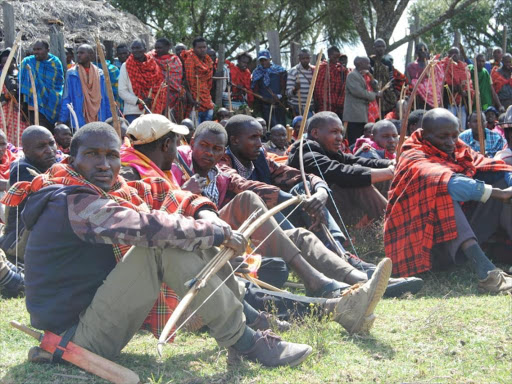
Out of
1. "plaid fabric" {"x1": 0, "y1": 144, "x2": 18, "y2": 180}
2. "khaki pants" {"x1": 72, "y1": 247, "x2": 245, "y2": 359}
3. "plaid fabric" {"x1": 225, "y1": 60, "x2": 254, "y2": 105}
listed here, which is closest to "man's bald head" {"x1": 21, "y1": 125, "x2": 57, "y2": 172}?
"plaid fabric" {"x1": 0, "y1": 144, "x2": 18, "y2": 180}

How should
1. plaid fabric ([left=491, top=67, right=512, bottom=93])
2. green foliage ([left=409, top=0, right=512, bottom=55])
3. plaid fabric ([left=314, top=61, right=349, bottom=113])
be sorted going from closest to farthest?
plaid fabric ([left=314, top=61, right=349, bottom=113]) < plaid fabric ([left=491, top=67, right=512, bottom=93]) < green foliage ([left=409, top=0, right=512, bottom=55])

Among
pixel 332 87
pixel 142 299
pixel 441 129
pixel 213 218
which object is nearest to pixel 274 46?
pixel 332 87

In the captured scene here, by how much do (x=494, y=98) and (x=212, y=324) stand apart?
11380mm

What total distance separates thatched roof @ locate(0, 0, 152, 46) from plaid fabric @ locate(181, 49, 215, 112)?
5457 mm

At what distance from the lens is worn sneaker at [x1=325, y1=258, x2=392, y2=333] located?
3748 millimetres

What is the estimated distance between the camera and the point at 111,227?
296cm

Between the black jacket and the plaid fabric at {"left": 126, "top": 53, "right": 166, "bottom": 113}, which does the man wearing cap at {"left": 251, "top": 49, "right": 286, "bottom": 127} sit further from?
the black jacket

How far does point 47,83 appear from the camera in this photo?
971 centimetres

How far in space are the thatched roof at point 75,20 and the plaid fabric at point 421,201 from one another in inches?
458

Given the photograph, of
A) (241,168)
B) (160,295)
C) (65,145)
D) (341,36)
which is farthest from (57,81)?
(341,36)

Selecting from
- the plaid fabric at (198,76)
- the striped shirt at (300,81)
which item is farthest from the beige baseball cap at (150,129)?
the striped shirt at (300,81)

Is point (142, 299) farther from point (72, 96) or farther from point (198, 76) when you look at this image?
point (198, 76)

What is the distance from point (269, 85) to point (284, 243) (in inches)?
325

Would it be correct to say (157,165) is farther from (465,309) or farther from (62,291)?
(465,309)
